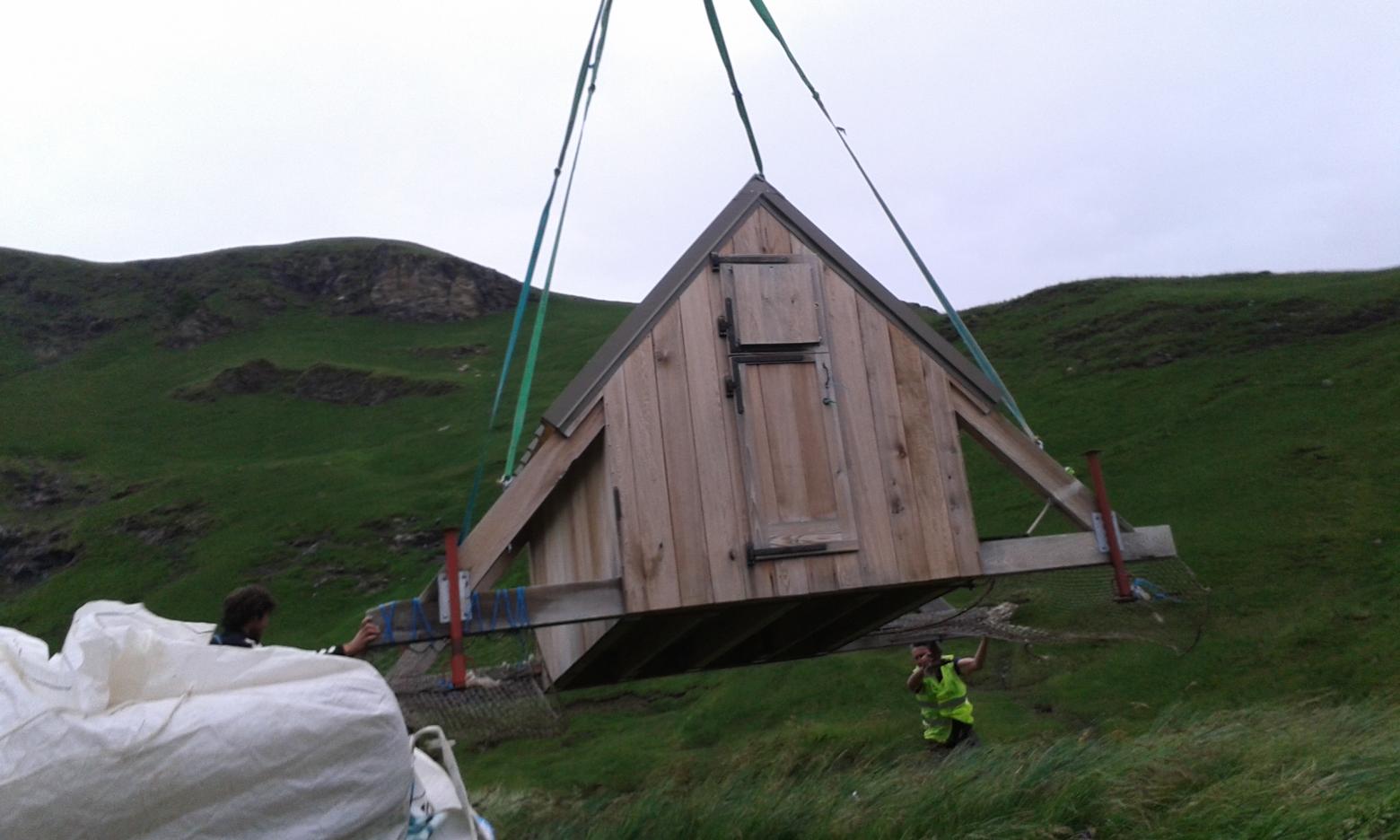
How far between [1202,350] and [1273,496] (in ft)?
53.2

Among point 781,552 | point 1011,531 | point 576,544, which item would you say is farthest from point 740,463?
point 1011,531

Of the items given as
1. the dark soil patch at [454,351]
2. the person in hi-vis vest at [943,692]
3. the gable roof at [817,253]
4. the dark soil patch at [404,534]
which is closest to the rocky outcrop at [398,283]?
the dark soil patch at [454,351]

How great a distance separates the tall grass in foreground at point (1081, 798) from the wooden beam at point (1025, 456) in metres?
1.55

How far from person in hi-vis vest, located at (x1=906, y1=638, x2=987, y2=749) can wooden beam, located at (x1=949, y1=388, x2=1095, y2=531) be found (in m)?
4.30

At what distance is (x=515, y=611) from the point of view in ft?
22.2

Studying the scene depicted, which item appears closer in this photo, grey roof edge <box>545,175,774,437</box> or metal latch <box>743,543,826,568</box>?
grey roof edge <box>545,175,774,437</box>

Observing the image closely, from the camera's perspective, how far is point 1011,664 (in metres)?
23.2

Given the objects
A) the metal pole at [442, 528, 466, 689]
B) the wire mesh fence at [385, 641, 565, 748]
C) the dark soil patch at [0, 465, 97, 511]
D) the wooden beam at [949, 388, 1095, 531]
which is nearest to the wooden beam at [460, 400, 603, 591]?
the metal pole at [442, 528, 466, 689]

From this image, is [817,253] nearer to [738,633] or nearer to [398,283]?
[738,633]

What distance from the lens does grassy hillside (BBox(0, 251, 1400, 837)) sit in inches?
267

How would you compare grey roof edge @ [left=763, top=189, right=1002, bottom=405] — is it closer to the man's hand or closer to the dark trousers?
the man's hand

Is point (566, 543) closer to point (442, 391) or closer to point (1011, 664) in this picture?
point (1011, 664)

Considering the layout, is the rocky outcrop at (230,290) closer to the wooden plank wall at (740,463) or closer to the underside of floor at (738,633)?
the underside of floor at (738,633)

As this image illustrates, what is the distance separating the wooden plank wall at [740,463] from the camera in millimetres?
7234
